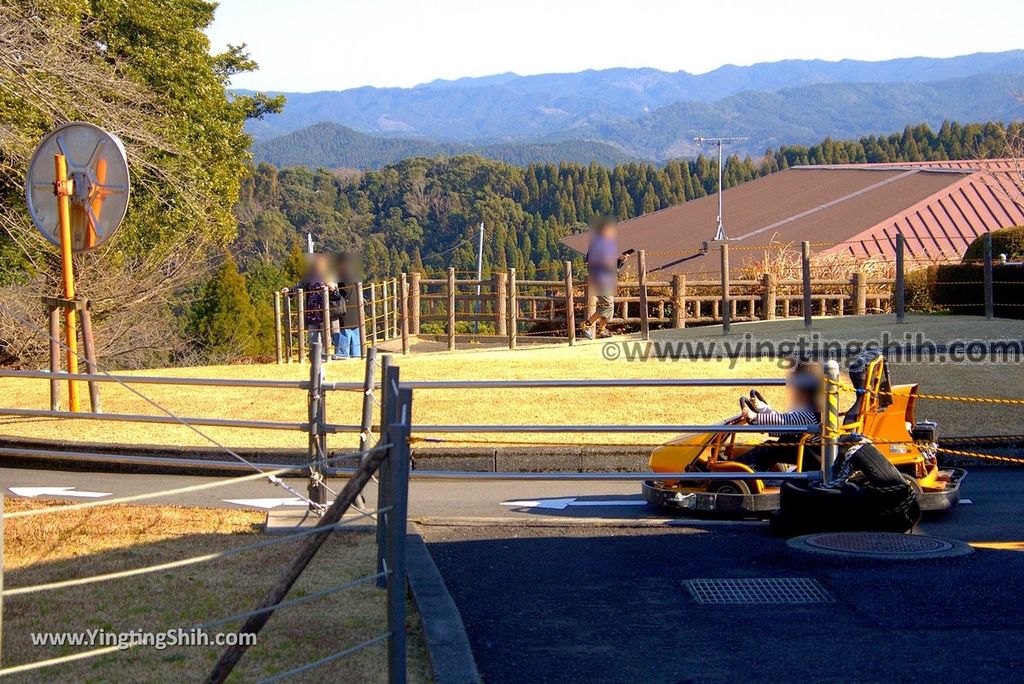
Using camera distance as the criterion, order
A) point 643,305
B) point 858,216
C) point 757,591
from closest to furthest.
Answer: point 757,591
point 643,305
point 858,216

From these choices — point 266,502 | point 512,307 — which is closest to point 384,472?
point 266,502

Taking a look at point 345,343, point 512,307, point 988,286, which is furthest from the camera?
point 512,307

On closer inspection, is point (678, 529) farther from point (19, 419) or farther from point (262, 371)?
point (262, 371)

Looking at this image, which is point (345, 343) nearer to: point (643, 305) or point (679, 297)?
point (643, 305)

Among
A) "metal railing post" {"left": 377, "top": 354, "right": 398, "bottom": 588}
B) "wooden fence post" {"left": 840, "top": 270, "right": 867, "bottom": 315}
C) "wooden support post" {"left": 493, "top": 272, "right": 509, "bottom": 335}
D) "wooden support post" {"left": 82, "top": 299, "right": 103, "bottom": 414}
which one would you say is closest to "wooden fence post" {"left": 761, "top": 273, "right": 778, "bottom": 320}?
"wooden fence post" {"left": 840, "top": 270, "right": 867, "bottom": 315}

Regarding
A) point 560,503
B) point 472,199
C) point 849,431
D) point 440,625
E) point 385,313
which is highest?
point 472,199

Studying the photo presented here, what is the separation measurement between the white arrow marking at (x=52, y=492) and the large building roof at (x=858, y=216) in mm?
21096

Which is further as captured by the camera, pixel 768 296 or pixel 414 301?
pixel 414 301

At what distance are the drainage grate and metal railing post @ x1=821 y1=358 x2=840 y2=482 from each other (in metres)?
1.68

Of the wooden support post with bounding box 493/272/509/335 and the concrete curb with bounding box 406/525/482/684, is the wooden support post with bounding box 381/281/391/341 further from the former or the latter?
the concrete curb with bounding box 406/525/482/684

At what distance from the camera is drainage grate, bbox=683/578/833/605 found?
5.96 meters

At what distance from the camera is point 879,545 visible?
699cm

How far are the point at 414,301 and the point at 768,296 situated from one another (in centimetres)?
787

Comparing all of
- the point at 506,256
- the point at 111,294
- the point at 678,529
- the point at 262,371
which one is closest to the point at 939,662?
the point at 678,529
